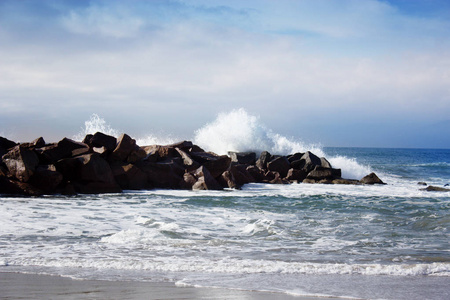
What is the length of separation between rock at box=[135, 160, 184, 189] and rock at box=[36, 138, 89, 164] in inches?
80.8

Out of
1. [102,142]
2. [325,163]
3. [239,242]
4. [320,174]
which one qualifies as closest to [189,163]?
[102,142]

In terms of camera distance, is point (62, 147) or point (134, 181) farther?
point (134, 181)

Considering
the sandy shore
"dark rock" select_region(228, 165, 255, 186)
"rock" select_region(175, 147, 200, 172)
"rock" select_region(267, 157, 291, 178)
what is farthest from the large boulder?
the sandy shore

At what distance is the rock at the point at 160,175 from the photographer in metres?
15.9

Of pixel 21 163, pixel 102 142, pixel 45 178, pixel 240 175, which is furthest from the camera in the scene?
pixel 240 175

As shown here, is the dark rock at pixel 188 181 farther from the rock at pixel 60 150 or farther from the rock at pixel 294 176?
the rock at pixel 294 176

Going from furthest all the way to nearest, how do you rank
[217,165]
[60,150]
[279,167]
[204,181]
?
[279,167] < [217,165] < [204,181] < [60,150]

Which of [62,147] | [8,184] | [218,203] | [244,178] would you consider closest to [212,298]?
[218,203]

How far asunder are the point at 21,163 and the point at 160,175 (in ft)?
15.2

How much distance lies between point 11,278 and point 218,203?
7.82 m

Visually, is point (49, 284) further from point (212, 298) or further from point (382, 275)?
point (382, 275)

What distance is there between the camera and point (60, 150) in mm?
14242

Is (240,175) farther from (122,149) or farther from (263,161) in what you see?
(122,149)

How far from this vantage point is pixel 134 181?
15328 mm
